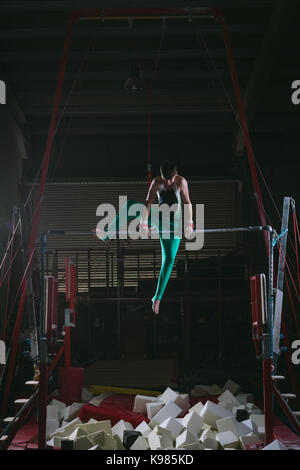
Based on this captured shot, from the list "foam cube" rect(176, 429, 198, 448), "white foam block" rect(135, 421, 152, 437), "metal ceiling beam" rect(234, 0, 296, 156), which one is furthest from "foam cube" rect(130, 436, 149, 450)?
"metal ceiling beam" rect(234, 0, 296, 156)

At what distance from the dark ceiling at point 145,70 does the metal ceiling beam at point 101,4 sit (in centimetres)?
1

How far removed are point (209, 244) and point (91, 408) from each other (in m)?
6.03

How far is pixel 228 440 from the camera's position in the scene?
4.73m

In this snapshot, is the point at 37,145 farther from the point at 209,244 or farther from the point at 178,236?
the point at 178,236

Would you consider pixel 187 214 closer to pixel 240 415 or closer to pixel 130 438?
pixel 130 438

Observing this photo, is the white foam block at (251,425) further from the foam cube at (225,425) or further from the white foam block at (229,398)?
the white foam block at (229,398)

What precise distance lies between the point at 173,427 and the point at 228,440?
0.49 m

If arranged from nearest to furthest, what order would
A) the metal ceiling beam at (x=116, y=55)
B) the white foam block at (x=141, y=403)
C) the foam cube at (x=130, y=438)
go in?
the foam cube at (x=130, y=438) → the white foam block at (x=141, y=403) → the metal ceiling beam at (x=116, y=55)

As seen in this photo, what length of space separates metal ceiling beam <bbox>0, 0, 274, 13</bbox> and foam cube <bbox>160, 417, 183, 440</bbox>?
4767mm

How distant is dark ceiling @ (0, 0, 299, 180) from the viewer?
24.1 feet

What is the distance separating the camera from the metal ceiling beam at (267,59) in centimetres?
677

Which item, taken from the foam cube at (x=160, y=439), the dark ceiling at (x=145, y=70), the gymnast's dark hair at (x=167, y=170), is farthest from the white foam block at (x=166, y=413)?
the dark ceiling at (x=145, y=70)

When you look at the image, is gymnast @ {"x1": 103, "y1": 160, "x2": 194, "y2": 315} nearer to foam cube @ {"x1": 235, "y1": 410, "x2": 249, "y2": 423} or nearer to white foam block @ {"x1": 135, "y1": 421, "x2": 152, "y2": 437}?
white foam block @ {"x1": 135, "y1": 421, "x2": 152, "y2": 437}

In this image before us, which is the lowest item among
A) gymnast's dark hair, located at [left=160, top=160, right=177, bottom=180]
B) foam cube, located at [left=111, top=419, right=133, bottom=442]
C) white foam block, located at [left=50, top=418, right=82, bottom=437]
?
white foam block, located at [left=50, top=418, right=82, bottom=437]
